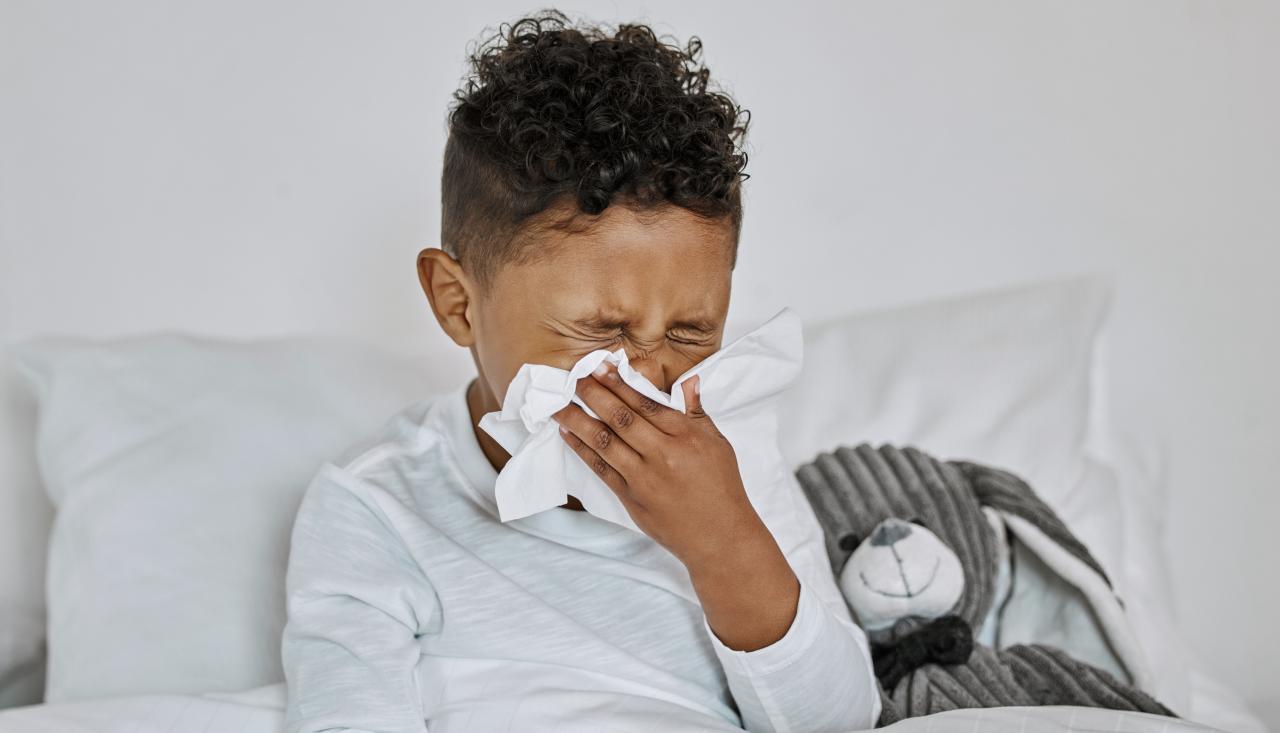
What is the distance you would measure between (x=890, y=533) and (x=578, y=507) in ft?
1.04

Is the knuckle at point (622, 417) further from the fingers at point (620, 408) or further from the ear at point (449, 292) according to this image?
the ear at point (449, 292)

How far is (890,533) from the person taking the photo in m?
1.26

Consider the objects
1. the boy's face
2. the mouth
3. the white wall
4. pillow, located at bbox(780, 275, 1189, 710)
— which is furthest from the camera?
the white wall

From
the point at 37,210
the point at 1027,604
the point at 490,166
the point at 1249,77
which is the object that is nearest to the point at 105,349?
the point at 37,210

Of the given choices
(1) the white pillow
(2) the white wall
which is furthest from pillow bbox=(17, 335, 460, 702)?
(2) the white wall

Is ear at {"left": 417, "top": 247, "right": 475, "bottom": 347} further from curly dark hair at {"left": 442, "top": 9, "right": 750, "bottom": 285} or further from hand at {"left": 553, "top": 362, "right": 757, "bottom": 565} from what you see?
hand at {"left": 553, "top": 362, "right": 757, "bottom": 565}

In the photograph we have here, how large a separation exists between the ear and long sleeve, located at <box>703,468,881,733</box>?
33 centimetres

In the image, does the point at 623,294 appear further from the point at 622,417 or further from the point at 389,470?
the point at 389,470

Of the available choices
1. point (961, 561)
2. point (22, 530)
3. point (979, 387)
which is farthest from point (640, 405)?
point (22, 530)

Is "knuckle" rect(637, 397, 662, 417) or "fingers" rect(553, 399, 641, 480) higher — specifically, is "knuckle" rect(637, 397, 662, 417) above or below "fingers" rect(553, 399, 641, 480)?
above

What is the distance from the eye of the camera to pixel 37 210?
5.47 ft

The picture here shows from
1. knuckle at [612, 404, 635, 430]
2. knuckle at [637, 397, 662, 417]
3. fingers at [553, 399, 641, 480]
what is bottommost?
fingers at [553, 399, 641, 480]

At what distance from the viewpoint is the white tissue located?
3.21ft

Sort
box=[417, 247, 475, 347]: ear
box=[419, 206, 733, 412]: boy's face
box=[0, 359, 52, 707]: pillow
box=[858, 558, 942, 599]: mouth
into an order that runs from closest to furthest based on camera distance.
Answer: box=[419, 206, 733, 412]: boy's face → box=[417, 247, 475, 347]: ear → box=[858, 558, 942, 599]: mouth → box=[0, 359, 52, 707]: pillow
